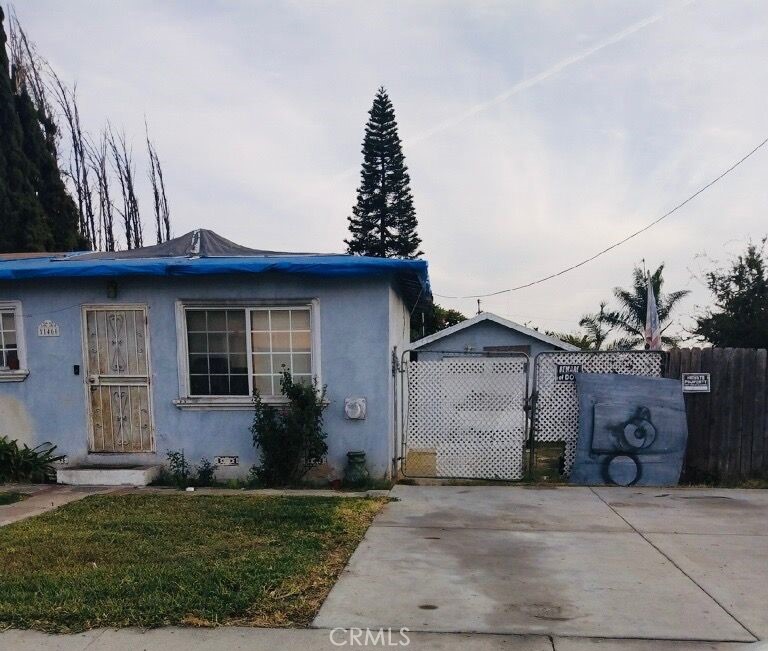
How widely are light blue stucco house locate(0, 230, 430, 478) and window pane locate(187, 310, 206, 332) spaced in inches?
0.5

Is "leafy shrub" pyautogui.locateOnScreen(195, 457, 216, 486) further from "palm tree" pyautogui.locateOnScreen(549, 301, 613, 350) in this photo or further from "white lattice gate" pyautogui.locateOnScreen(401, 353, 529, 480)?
"palm tree" pyautogui.locateOnScreen(549, 301, 613, 350)

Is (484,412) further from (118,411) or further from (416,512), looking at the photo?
(118,411)

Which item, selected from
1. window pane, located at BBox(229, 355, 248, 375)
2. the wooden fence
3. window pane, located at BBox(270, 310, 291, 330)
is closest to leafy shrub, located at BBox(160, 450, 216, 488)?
window pane, located at BBox(229, 355, 248, 375)

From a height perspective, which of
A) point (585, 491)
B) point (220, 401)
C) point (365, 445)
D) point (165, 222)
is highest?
point (165, 222)

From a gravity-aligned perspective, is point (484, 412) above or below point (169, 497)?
above

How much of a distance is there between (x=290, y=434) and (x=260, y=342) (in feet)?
4.46

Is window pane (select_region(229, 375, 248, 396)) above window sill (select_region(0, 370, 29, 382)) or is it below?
below

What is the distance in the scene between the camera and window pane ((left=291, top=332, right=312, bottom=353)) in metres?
7.57

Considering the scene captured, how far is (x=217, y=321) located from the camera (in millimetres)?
7680

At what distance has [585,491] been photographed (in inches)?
277

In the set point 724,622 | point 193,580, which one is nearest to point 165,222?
point 193,580

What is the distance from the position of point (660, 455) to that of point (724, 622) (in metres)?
4.17

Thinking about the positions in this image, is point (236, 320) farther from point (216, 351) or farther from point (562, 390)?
point (562, 390)
